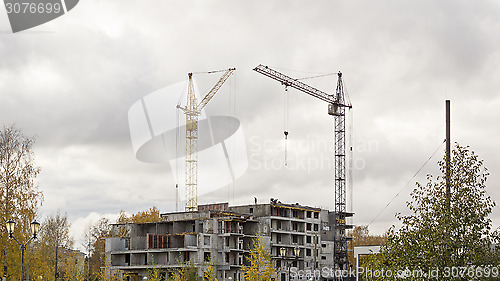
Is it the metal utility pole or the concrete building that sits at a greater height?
the metal utility pole

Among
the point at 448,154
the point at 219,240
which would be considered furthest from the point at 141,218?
the point at 448,154

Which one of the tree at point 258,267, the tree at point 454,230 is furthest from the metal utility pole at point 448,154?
the tree at point 258,267

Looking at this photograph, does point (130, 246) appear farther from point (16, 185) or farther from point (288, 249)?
point (16, 185)

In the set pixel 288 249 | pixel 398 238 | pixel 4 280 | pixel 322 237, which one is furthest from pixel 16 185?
pixel 322 237

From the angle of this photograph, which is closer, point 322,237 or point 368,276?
point 368,276

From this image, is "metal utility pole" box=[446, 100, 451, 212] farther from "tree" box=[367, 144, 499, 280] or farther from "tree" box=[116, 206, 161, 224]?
"tree" box=[116, 206, 161, 224]

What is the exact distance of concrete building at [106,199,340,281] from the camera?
111 meters

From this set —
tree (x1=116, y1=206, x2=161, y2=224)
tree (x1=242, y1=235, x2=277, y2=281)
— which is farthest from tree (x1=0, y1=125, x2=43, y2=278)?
tree (x1=116, y1=206, x2=161, y2=224)

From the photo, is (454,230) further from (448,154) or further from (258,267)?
(258,267)

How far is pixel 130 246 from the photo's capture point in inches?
4601

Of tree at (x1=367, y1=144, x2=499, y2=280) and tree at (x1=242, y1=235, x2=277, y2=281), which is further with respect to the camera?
tree at (x1=242, y1=235, x2=277, y2=281)

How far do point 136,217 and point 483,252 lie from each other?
123089 millimetres

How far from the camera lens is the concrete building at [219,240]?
364ft

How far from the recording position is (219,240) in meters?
113
